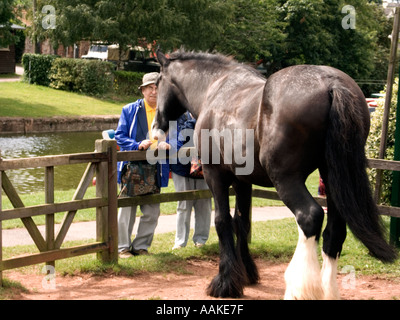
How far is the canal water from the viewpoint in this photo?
14618 millimetres

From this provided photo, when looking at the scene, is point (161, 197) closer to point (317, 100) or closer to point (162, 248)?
point (162, 248)

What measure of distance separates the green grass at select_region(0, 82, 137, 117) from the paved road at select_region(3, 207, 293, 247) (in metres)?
17.4

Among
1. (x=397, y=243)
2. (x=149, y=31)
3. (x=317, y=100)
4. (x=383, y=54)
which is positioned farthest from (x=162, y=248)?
(x=383, y=54)

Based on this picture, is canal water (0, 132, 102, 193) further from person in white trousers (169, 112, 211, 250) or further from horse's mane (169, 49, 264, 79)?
horse's mane (169, 49, 264, 79)

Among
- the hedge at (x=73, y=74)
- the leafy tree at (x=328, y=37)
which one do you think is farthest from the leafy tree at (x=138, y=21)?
the leafy tree at (x=328, y=37)

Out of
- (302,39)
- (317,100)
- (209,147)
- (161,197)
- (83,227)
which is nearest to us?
(317,100)

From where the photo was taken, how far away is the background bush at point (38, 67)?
34.9 m

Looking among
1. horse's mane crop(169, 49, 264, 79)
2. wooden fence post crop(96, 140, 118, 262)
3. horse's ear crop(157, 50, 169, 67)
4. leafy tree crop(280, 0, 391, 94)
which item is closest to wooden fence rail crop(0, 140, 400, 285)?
wooden fence post crop(96, 140, 118, 262)

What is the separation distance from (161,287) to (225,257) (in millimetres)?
706

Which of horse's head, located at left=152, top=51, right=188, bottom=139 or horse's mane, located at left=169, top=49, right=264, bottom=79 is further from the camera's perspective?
horse's head, located at left=152, top=51, right=188, bottom=139

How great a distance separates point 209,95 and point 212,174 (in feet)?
2.58

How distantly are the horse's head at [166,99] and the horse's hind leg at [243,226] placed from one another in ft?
3.49
